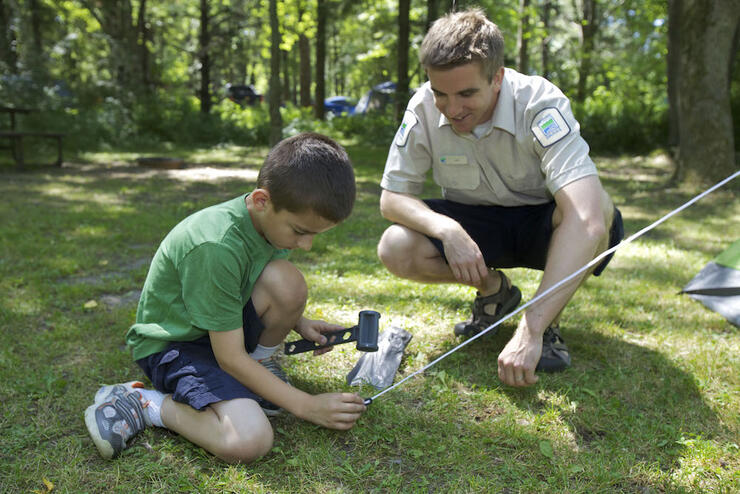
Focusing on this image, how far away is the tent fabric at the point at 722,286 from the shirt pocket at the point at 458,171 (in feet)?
5.09

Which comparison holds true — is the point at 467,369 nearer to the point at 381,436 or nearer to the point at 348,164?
the point at 381,436

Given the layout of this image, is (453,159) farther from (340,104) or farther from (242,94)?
(340,104)

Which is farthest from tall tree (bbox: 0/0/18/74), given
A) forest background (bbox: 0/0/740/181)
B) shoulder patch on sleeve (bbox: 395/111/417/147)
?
shoulder patch on sleeve (bbox: 395/111/417/147)

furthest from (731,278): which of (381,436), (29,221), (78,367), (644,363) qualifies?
(29,221)

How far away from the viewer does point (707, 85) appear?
22.6 feet

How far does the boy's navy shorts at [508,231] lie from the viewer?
2.67 m

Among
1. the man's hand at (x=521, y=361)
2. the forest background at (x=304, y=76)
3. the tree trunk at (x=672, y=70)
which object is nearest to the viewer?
the man's hand at (x=521, y=361)

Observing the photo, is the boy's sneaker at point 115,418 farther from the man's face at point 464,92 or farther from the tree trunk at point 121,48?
the tree trunk at point 121,48

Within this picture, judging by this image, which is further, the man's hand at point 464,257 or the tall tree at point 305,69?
the tall tree at point 305,69

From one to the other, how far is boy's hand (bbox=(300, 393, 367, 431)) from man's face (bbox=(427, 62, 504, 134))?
3.87ft

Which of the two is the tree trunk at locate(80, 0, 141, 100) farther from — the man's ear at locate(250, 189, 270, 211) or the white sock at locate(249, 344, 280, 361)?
the man's ear at locate(250, 189, 270, 211)

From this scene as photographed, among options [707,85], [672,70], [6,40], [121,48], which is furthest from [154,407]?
[6,40]

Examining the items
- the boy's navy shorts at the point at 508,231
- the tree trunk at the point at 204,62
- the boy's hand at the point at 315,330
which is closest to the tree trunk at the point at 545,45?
the tree trunk at the point at 204,62

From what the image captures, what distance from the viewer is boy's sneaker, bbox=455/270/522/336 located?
9.18ft
